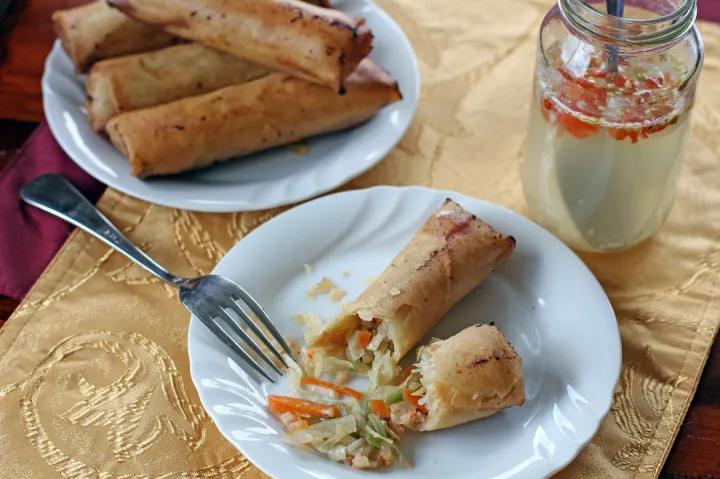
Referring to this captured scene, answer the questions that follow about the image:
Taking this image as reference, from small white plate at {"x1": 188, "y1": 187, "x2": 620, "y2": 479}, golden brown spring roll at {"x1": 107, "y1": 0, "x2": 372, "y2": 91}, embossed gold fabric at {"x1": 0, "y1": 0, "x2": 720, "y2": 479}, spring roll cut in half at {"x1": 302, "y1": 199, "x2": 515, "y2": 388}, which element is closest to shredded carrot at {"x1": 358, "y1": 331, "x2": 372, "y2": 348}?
spring roll cut in half at {"x1": 302, "y1": 199, "x2": 515, "y2": 388}

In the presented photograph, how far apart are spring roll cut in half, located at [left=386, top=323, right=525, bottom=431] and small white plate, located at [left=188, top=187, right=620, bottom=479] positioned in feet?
0.14

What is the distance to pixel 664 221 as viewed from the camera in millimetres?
1755

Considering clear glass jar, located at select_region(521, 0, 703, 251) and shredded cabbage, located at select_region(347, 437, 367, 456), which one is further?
clear glass jar, located at select_region(521, 0, 703, 251)

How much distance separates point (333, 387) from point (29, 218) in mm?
831

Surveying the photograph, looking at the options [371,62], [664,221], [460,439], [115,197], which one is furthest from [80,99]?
[664,221]

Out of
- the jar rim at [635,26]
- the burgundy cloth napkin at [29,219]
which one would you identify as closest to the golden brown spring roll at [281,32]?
the burgundy cloth napkin at [29,219]

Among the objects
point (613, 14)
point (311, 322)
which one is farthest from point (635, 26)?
point (311, 322)

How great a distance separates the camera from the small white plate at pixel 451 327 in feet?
4.26

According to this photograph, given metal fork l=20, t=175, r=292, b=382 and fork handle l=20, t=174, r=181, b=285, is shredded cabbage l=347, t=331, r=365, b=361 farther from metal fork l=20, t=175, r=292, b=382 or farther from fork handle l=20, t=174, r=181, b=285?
fork handle l=20, t=174, r=181, b=285

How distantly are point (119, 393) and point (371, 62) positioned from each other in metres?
0.93

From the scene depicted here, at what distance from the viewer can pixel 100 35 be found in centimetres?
191

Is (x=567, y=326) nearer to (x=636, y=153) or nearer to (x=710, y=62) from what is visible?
(x=636, y=153)

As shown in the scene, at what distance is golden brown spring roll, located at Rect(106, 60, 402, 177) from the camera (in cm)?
176

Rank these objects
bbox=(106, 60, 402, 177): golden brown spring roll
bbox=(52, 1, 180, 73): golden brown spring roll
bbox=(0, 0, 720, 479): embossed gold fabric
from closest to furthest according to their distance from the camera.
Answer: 1. bbox=(0, 0, 720, 479): embossed gold fabric
2. bbox=(106, 60, 402, 177): golden brown spring roll
3. bbox=(52, 1, 180, 73): golden brown spring roll
